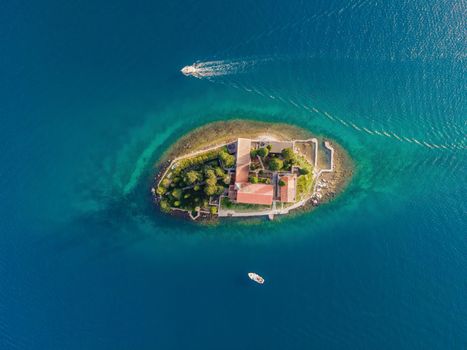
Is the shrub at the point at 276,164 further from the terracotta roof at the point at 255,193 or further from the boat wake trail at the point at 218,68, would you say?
the boat wake trail at the point at 218,68

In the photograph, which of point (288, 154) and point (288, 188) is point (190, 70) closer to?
point (288, 154)

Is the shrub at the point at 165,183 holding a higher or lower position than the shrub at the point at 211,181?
lower

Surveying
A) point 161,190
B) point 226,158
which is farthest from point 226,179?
point 161,190

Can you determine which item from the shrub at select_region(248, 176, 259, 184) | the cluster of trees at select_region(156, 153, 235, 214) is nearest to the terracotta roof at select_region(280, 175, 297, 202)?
the shrub at select_region(248, 176, 259, 184)

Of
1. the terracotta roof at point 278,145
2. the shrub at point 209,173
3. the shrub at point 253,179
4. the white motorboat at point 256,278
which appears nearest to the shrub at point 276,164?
the terracotta roof at point 278,145

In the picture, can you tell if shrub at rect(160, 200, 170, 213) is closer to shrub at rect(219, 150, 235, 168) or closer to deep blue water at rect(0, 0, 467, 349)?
deep blue water at rect(0, 0, 467, 349)

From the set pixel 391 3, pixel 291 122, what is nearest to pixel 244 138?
pixel 291 122

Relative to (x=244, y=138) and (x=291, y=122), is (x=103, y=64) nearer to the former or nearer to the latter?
(x=244, y=138)
